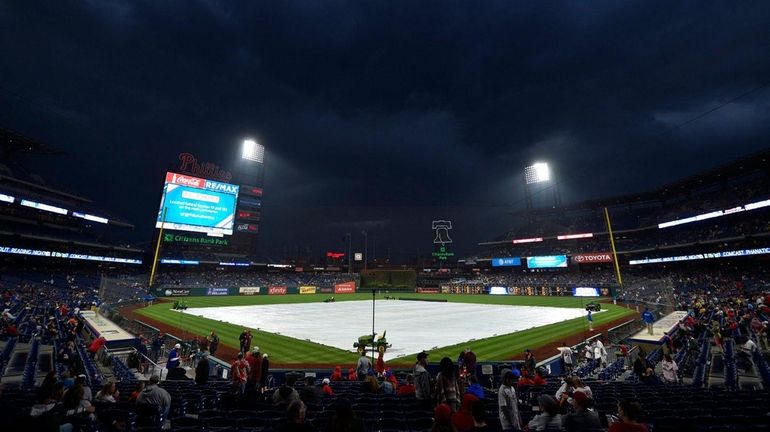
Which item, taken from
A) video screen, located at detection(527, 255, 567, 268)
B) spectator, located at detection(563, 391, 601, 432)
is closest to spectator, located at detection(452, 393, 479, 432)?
spectator, located at detection(563, 391, 601, 432)

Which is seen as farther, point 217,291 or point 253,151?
point 253,151

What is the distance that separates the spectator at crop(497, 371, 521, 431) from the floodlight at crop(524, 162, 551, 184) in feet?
367

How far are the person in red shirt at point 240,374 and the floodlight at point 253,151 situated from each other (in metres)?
98.1

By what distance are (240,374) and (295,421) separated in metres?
7.04

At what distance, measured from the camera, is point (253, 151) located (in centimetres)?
10088

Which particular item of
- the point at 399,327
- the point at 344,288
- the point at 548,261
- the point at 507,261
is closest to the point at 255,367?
the point at 399,327

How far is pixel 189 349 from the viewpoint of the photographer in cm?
1884

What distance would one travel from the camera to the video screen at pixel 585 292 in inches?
2404

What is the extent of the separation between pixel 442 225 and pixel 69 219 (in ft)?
300

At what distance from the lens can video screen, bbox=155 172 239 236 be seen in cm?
6681

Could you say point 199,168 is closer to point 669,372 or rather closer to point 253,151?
point 253,151

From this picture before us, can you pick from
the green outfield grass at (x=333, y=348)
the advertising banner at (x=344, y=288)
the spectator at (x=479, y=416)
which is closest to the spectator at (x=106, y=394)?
the spectator at (x=479, y=416)

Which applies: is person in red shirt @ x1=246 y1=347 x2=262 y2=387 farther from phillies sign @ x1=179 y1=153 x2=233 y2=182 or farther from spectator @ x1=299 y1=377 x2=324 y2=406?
phillies sign @ x1=179 y1=153 x2=233 y2=182

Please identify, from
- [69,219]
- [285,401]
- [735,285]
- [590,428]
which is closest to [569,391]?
[590,428]
